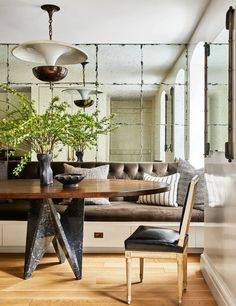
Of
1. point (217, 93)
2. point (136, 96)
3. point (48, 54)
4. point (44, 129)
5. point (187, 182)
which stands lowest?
point (187, 182)

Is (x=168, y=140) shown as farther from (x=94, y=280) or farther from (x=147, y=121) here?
(x=94, y=280)

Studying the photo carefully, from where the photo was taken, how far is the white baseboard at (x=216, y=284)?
7.67 ft

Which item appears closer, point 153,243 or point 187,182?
point 153,243

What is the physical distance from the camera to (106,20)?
4250 millimetres

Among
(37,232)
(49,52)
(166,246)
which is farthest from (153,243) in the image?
(49,52)

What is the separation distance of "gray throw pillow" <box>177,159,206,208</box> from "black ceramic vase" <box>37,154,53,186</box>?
163cm

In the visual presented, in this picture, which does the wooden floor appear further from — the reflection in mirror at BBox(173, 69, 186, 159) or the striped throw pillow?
the reflection in mirror at BBox(173, 69, 186, 159)

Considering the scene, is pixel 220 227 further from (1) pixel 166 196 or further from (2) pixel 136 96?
(2) pixel 136 96

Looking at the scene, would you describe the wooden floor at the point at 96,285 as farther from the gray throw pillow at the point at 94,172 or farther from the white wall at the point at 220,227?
the gray throw pillow at the point at 94,172

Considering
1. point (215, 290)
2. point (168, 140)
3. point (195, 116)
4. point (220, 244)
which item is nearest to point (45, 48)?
point (220, 244)

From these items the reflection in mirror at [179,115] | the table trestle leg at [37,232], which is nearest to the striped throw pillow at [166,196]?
the table trestle leg at [37,232]

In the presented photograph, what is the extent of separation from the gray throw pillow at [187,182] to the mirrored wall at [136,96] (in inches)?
59.9

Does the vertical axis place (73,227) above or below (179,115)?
below

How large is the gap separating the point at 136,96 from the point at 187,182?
304 centimetres
